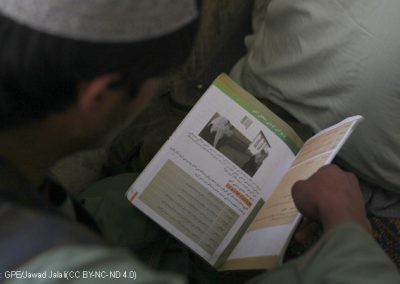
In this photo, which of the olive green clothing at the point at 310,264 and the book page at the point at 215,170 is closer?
the olive green clothing at the point at 310,264

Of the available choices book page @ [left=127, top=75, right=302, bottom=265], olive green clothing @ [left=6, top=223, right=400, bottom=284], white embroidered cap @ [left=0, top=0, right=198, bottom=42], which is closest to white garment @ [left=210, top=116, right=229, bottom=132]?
book page @ [left=127, top=75, right=302, bottom=265]

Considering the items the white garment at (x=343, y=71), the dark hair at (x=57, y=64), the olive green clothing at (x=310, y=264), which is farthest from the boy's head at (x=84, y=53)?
the white garment at (x=343, y=71)

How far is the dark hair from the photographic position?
55 centimetres

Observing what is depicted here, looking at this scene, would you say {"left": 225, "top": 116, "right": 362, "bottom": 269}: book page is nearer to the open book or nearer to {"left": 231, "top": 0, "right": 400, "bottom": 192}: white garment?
the open book

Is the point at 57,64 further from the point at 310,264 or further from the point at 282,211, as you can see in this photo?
the point at 282,211

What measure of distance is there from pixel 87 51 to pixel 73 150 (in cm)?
17

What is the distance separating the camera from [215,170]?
96 centimetres

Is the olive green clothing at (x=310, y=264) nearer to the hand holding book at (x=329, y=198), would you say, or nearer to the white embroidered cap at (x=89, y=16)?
the hand holding book at (x=329, y=198)

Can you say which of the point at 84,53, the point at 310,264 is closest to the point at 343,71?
the point at 310,264

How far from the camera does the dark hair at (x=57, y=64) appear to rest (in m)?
0.55

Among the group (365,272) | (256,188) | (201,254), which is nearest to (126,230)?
(201,254)

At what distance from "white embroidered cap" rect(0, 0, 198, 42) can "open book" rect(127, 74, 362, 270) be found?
0.42 m

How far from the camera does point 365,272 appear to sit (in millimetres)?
629

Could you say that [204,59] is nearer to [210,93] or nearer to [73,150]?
[210,93]
